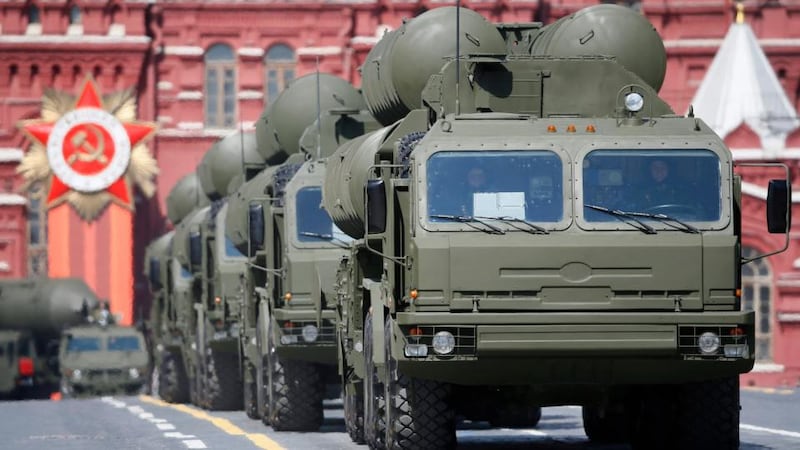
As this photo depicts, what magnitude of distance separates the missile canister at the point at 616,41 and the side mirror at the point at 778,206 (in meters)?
4.21

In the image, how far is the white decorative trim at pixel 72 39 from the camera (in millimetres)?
62906

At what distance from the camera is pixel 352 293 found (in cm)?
2039

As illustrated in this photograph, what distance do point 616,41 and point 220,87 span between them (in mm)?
44576

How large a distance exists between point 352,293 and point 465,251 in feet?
13.0

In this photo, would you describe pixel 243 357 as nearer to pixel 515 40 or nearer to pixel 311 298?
pixel 311 298

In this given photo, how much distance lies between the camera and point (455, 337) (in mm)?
16500

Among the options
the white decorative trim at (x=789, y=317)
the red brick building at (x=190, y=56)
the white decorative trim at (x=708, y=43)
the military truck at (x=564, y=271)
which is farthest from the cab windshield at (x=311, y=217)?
the white decorative trim at (x=708, y=43)

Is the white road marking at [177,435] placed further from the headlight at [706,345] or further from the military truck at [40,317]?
the military truck at [40,317]

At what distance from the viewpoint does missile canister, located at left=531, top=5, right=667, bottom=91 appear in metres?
21.0

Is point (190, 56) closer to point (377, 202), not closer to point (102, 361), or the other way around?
point (102, 361)

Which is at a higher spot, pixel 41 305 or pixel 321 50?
pixel 321 50

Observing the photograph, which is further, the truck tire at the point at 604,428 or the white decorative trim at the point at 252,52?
the white decorative trim at the point at 252,52

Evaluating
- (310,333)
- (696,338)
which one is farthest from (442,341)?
(310,333)

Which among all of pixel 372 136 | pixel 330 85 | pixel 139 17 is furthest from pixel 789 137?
pixel 372 136
